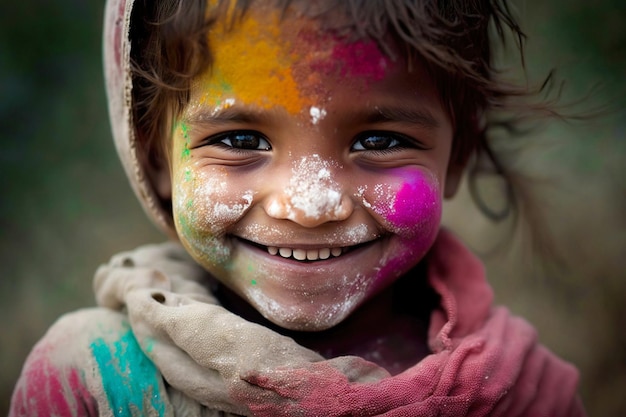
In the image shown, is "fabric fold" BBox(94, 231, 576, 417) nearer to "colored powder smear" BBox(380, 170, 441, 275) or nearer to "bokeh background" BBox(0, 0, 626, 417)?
"colored powder smear" BBox(380, 170, 441, 275)

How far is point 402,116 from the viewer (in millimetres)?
1278

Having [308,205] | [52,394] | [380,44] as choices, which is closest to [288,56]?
[380,44]

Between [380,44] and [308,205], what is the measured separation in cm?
33

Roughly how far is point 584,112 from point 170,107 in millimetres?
1363

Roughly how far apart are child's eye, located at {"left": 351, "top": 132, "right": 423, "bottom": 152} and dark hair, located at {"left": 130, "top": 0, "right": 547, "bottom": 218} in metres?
0.13

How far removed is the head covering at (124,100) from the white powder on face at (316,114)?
465mm

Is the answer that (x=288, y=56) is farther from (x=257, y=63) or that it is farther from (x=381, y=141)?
(x=381, y=141)

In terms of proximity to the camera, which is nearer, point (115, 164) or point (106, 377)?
point (106, 377)

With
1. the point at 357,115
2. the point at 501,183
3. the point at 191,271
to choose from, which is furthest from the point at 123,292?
the point at 501,183

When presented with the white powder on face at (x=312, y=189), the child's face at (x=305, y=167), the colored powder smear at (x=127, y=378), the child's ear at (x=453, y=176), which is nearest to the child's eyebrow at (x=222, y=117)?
the child's face at (x=305, y=167)

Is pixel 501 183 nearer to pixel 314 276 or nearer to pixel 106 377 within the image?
pixel 314 276

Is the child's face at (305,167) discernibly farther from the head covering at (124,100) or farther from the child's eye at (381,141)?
the head covering at (124,100)

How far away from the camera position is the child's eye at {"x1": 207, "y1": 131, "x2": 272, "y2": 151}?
1.27m

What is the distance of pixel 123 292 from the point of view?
1.43 m
